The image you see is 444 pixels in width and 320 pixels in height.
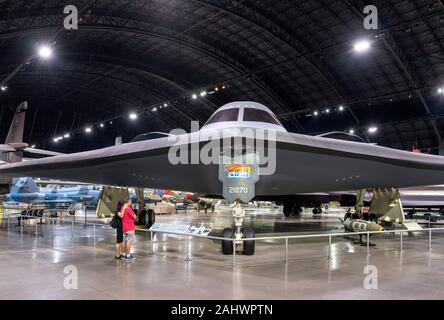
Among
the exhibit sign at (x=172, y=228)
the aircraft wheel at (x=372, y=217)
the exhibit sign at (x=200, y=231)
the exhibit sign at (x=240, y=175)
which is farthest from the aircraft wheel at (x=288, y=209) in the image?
the exhibit sign at (x=240, y=175)

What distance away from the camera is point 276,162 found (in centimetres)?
833

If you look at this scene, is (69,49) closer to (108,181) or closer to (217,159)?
(108,181)

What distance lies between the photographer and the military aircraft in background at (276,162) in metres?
7.52

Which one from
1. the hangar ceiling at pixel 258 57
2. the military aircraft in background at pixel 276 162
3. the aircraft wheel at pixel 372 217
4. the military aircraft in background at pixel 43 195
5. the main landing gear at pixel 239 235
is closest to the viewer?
the military aircraft in background at pixel 276 162

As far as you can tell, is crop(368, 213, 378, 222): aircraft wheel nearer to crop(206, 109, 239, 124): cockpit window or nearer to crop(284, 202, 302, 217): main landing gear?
crop(206, 109, 239, 124): cockpit window

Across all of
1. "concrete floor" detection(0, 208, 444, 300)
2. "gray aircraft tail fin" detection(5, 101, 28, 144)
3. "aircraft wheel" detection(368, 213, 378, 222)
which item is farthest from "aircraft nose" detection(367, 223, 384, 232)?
"gray aircraft tail fin" detection(5, 101, 28, 144)

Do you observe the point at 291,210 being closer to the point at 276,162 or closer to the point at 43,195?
the point at 43,195

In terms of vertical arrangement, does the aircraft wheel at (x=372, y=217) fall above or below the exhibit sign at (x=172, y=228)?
below

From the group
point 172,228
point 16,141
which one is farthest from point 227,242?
point 16,141

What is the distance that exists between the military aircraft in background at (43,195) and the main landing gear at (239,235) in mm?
19042

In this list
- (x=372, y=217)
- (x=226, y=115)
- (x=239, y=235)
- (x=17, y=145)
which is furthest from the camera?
(x=17, y=145)

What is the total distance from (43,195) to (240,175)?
74.3 ft

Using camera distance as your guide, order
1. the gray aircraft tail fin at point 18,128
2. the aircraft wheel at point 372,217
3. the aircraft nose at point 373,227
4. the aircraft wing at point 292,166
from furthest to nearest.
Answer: the gray aircraft tail fin at point 18,128
the aircraft wheel at point 372,217
the aircraft nose at point 373,227
the aircraft wing at point 292,166

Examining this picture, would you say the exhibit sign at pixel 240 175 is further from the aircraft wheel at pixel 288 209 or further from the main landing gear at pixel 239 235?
the aircraft wheel at pixel 288 209
